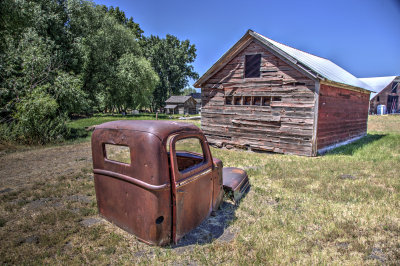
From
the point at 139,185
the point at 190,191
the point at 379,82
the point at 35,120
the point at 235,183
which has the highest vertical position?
the point at 379,82

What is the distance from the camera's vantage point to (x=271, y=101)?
10586 mm

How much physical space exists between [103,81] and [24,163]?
1967 cm

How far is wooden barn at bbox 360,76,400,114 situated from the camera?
120 ft

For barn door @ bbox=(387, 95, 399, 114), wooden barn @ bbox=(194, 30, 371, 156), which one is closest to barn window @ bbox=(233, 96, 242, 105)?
wooden barn @ bbox=(194, 30, 371, 156)

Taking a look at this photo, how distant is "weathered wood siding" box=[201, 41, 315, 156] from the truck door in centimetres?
700

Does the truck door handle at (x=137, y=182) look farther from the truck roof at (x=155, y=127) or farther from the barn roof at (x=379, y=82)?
the barn roof at (x=379, y=82)

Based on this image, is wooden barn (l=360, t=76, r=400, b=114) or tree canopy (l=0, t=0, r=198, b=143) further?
wooden barn (l=360, t=76, r=400, b=114)

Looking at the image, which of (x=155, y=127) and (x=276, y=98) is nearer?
(x=155, y=127)

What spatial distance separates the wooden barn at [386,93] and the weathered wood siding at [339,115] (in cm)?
2662

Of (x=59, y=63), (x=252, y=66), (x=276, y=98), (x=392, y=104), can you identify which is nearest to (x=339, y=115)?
(x=276, y=98)

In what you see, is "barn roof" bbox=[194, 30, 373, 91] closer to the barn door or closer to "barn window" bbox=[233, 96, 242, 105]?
"barn window" bbox=[233, 96, 242, 105]

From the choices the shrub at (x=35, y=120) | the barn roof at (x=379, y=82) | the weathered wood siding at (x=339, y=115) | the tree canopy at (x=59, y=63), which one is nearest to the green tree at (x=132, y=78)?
the tree canopy at (x=59, y=63)

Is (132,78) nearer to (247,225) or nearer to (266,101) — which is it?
(266,101)

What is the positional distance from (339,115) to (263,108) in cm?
442
